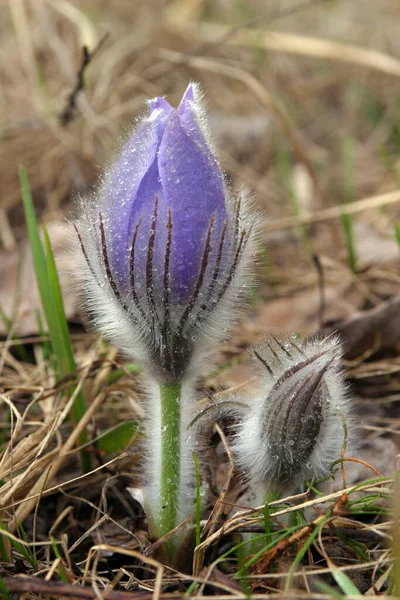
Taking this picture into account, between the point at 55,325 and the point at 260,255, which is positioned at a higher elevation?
the point at 260,255

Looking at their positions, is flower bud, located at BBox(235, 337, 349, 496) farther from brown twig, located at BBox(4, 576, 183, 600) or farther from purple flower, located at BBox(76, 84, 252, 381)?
brown twig, located at BBox(4, 576, 183, 600)

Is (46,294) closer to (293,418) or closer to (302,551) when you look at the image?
(293,418)

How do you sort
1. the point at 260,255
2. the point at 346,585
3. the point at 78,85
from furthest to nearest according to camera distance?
the point at 78,85 < the point at 260,255 < the point at 346,585

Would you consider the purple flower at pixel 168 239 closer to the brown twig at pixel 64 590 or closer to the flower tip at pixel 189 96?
the flower tip at pixel 189 96

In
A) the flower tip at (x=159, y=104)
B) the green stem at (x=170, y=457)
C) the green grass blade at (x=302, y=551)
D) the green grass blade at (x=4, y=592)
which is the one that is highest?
the flower tip at (x=159, y=104)

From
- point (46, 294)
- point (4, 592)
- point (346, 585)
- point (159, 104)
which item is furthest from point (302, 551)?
point (46, 294)

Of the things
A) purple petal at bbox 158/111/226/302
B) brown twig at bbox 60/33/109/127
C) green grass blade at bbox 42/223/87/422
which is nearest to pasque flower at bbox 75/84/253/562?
purple petal at bbox 158/111/226/302

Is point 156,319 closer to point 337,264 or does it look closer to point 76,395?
point 76,395

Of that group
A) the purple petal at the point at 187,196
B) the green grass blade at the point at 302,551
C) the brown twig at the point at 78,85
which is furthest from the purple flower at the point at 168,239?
the brown twig at the point at 78,85
